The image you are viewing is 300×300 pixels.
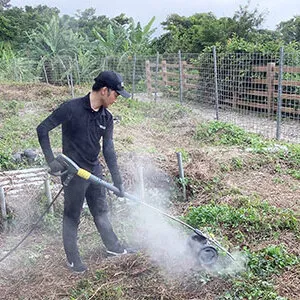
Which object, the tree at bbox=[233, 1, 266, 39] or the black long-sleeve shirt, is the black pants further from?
the tree at bbox=[233, 1, 266, 39]

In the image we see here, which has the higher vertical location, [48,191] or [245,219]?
[48,191]

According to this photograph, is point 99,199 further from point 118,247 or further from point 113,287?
point 113,287

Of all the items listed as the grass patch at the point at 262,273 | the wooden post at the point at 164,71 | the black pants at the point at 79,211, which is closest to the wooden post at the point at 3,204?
the black pants at the point at 79,211

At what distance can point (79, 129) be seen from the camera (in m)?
2.82

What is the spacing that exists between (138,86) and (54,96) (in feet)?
8.63

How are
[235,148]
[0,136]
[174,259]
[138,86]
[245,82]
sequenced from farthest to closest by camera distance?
[138,86], [245,82], [0,136], [235,148], [174,259]

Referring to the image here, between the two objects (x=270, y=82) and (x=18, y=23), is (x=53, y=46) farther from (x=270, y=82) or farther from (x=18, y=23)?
(x=270, y=82)

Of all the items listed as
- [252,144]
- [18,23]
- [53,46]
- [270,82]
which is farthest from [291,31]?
[18,23]

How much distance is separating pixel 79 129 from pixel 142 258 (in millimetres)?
1108

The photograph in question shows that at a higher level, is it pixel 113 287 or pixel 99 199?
pixel 99 199

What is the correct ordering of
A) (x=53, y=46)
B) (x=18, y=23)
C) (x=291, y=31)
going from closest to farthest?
(x=53, y=46) → (x=291, y=31) → (x=18, y=23)

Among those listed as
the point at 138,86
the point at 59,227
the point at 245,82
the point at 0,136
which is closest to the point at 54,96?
the point at 138,86

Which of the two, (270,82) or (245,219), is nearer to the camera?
(245,219)

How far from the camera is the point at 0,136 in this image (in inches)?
254
